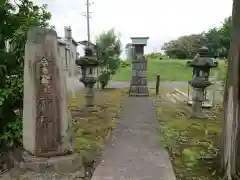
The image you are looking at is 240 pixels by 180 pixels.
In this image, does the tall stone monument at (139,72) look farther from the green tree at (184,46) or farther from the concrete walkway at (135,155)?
the green tree at (184,46)

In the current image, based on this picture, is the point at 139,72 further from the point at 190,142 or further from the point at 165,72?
the point at 165,72

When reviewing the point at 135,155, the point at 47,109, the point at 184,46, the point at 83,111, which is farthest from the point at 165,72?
the point at 47,109

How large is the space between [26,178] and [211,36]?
30.2 metres

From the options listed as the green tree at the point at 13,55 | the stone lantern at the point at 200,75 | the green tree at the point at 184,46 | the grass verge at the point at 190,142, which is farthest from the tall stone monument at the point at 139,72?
the green tree at the point at 184,46

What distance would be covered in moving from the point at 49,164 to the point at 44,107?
0.84 m

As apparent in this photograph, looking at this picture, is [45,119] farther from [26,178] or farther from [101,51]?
[101,51]

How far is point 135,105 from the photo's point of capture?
10453 mm

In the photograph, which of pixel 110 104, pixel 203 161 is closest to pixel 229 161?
pixel 203 161

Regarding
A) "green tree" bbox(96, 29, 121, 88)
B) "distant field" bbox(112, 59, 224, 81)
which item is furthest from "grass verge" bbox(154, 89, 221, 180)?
"distant field" bbox(112, 59, 224, 81)

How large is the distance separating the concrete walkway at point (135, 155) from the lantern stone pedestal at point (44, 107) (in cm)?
62

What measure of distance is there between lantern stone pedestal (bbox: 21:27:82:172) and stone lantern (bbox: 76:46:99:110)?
4.81 meters

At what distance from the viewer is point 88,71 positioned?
365 inches

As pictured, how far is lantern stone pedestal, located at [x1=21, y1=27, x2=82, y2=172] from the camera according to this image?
13.3 feet

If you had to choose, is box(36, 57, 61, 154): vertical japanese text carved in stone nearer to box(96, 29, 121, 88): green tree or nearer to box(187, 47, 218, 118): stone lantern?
box(187, 47, 218, 118): stone lantern
